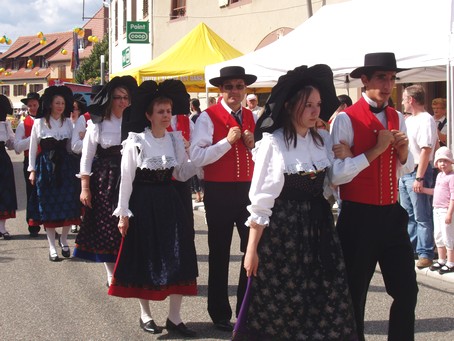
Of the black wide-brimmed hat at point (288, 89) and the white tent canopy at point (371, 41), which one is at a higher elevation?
the white tent canopy at point (371, 41)

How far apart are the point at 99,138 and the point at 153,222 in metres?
1.51

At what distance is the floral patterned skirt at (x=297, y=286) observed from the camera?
381cm

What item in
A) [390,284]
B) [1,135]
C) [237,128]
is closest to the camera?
[390,284]

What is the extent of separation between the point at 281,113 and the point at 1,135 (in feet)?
21.0

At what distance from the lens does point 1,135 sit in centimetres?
952

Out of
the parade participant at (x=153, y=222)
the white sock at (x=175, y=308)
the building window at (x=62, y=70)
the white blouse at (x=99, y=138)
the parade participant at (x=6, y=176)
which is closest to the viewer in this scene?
the parade participant at (x=153, y=222)

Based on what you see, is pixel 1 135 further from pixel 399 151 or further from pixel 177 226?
pixel 399 151

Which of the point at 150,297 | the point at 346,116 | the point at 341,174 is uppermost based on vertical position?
the point at 346,116

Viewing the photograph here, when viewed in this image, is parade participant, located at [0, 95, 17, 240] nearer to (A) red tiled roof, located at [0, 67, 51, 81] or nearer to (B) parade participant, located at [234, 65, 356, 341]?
(B) parade participant, located at [234, 65, 356, 341]

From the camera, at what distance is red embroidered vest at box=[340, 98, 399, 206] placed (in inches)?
162

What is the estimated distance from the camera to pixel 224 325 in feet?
17.3

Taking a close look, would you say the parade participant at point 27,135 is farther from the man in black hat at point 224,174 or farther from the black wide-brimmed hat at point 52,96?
the man in black hat at point 224,174

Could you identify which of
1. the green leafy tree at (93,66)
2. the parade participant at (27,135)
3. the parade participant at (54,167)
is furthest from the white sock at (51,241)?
the green leafy tree at (93,66)

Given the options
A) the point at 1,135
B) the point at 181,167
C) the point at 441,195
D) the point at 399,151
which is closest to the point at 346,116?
the point at 399,151
